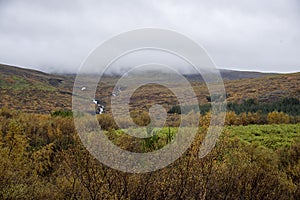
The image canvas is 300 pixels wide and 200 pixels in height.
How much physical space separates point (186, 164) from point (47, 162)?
14.0 meters

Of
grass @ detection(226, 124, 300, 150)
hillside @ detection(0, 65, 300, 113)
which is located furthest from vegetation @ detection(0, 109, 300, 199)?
hillside @ detection(0, 65, 300, 113)

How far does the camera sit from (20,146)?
21.8 meters

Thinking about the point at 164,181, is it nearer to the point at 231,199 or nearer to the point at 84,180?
the point at 84,180

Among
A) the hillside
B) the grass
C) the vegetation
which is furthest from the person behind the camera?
the hillside

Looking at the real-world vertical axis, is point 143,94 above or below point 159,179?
below

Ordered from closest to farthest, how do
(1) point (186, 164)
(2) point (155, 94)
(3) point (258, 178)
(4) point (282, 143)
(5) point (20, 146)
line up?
(1) point (186, 164)
(3) point (258, 178)
(5) point (20, 146)
(4) point (282, 143)
(2) point (155, 94)

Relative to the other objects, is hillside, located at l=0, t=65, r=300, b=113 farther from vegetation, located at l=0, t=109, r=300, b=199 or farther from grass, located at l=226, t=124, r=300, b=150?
vegetation, located at l=0, t=109, r=300, b=199

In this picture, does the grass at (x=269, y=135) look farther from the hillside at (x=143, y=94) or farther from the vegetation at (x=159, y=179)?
the hillside at (x=143, y=94)

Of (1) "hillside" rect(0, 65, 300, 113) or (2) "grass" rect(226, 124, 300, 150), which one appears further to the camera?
(1) "hillside" rect(0, 65, 300, 113)

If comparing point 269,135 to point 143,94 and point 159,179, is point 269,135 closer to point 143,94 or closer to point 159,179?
point 159,179

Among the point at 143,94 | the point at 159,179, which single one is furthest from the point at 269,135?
the point at 143,94

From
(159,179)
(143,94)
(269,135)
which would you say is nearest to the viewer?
(159,179)

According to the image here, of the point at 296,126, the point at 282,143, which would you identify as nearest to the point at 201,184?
the point at 282,143

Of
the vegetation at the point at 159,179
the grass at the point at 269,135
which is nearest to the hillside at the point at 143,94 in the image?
the grass at the point at 269,135
